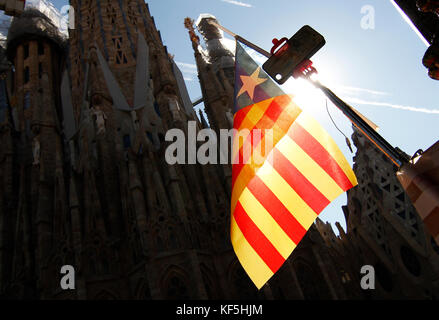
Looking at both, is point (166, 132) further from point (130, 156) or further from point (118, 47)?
point (118, 47)

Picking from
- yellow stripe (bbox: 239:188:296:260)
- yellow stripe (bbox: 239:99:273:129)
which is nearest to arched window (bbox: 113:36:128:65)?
yellow stripe (bbox: 239:99:273:129)

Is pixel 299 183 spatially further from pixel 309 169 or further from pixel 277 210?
pixel 277 210

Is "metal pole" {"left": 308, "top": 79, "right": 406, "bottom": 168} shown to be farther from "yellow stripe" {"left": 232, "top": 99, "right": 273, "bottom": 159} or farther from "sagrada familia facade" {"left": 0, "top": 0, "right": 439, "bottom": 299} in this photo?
"sagrada familia facade" {"left": 0, "top": 0, "right": 439, "bottom": 299}

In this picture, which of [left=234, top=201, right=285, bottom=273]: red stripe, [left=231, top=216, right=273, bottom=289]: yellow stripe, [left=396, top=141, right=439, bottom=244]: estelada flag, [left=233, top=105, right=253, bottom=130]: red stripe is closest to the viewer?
[left=396, top=141, right=439, bottom=244]: estelada flag

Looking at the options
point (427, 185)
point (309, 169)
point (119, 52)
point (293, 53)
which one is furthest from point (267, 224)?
point (119, 52)

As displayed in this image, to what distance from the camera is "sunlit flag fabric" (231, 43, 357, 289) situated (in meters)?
7.34

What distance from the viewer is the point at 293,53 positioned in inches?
193

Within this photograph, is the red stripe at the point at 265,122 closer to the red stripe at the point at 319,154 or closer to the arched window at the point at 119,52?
the red stripe at the point at 319,154

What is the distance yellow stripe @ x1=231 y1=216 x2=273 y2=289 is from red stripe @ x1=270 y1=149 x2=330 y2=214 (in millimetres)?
1428

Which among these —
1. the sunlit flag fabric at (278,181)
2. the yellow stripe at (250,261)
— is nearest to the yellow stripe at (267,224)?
the sunlit flag fabric at (278,181)

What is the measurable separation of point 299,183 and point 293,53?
11.0ft

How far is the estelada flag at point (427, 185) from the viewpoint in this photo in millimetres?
3812

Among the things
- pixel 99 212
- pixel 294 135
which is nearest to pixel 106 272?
pixel 99 212
